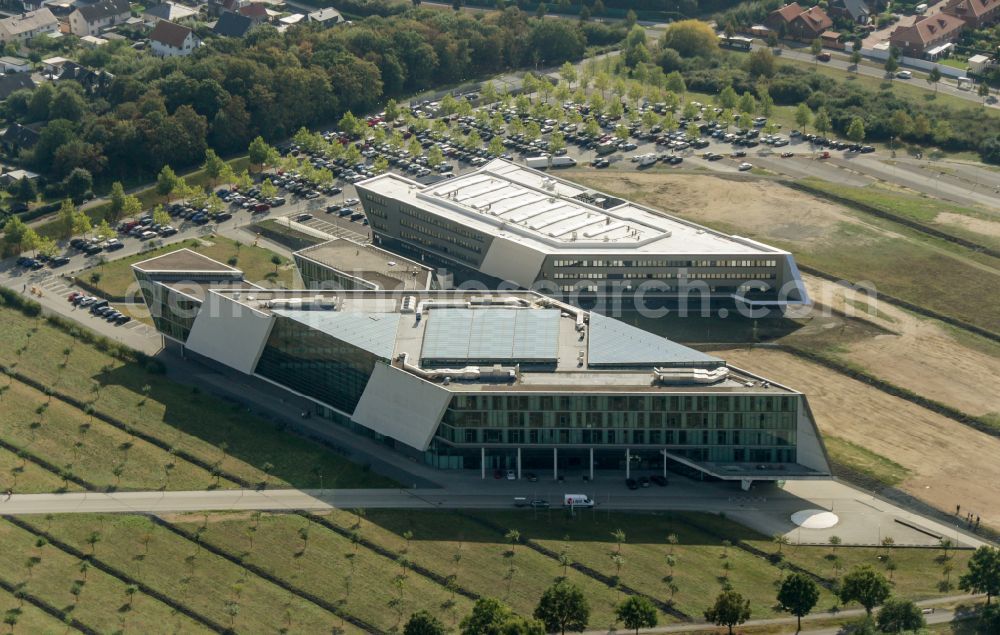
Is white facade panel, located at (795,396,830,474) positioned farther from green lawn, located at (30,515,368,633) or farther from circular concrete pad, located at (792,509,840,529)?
green lawn, located at (30,515,368,633)

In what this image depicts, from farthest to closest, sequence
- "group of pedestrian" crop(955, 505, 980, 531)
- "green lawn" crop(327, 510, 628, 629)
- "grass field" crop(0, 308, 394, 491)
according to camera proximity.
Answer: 1. "grass field" crop(0, 308, 394, 491)
2. "group of pedestrian" crop(955, 505, 980, 531)
3. "green lawn" crop(327, 510, 628, 629)

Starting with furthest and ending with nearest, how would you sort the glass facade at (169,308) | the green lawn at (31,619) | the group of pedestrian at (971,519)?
the glass facade at (169,308) < the group of pedestrian at (971,519) < the green lawn at (31,619)

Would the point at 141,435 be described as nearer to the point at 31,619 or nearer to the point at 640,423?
the point at 31,619

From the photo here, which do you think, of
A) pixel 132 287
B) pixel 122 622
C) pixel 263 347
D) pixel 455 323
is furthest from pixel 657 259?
pixel 122 622

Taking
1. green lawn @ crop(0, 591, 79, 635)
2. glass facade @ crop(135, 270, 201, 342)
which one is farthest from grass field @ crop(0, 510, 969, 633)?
glass facade @ crop(135, 270, 201, 342)

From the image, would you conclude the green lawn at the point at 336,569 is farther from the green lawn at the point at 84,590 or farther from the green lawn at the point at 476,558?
the green lawn at the point at 84,590

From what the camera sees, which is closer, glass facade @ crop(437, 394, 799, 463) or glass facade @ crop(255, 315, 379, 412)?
glass facade @ crop(437, 394, 799, 463)

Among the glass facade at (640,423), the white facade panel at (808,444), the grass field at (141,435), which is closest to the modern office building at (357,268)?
the grass field at (141,435)
